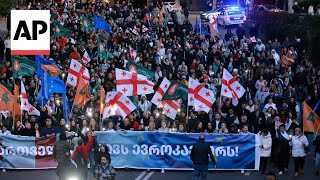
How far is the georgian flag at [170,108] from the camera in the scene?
2075 centimetres

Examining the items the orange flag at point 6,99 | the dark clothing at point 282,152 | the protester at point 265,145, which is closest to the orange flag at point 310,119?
the dark clothing at point 282,152

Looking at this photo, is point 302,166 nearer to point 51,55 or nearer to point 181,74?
point 181,74

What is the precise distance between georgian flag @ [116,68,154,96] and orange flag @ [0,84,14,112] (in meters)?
2.80

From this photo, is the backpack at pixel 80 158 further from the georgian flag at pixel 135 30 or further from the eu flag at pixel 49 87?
the georgian flag at pixel 135 30

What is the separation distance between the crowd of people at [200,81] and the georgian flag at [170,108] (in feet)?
0.51

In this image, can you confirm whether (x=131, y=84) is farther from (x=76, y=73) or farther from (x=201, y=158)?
(x=201, y=158)

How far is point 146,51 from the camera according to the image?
30.1 meters

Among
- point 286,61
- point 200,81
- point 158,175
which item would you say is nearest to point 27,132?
point 158,175

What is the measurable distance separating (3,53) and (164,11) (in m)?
10.2

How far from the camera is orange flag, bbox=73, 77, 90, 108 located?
21.0 meters

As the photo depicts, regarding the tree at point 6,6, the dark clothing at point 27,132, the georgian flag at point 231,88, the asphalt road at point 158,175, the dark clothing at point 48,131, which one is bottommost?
the asphalt road at point 158,175

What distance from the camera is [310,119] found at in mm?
19438

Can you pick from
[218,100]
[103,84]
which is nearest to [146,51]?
[103,84]

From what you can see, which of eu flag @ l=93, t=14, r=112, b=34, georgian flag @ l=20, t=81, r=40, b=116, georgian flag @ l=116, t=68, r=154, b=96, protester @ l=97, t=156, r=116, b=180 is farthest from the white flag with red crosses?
protester @ l=97, t=156, r=116, b=180
